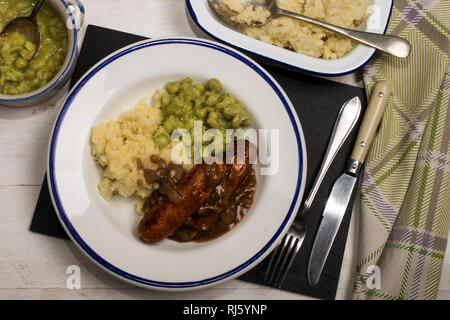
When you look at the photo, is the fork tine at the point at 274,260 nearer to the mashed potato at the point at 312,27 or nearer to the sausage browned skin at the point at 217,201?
the sausage browned skin at the point at 217,201

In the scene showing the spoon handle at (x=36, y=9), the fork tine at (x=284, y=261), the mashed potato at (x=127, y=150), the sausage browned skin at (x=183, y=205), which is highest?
the spoon handle at (x=36, y=9)

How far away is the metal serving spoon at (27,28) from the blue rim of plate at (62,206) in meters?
0.52

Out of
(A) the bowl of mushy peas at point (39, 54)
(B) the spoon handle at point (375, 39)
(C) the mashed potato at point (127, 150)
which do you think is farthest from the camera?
(B) the spoon handle at point (375, 39)

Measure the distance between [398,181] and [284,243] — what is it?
3.09 ft

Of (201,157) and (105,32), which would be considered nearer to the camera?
(201,157)

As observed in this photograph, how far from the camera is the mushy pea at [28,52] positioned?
276 centimetres

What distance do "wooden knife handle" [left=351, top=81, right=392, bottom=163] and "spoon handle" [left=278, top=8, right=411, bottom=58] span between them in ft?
Result: 0.82

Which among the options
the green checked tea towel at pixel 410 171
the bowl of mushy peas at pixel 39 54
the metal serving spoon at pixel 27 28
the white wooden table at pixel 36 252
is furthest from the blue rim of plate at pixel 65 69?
the green checked tea towel at pixel 410 171

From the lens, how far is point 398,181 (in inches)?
116

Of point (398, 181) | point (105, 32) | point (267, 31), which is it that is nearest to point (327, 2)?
point (267, 31)

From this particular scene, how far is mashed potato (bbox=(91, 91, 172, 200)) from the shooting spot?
260 centimetres

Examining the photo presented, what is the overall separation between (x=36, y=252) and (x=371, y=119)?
2.48 metres

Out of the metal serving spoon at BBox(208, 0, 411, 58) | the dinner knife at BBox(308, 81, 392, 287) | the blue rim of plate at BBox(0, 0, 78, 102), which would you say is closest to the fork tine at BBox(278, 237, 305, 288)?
the dinner knife at BBox(308, 81, 392, 287)
